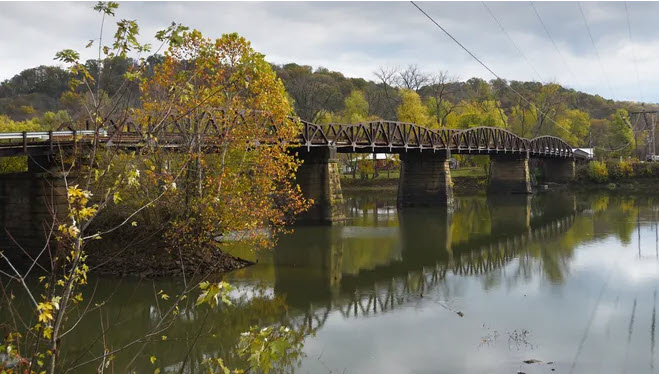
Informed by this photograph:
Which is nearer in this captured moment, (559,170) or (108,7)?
(108,7)

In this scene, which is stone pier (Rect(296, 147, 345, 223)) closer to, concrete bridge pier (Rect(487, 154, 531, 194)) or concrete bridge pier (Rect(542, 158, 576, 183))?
concrete bridge pier (Rect(487, 154, 531, 194))

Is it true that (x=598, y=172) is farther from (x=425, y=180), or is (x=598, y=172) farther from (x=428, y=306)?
(x=428, y=306)

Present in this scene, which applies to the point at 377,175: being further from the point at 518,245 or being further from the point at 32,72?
the point at 32,72

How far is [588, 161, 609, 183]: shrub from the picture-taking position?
8294cm

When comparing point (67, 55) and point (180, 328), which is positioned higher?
point (67, 55)

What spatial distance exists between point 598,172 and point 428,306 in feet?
235


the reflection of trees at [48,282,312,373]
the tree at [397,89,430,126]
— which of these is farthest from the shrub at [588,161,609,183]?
the reflection of trees at [48,282,312,373]

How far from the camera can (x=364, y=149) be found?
164 feet

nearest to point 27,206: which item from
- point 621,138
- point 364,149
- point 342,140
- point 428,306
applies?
point 428,306

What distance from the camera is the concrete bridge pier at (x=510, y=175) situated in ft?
247

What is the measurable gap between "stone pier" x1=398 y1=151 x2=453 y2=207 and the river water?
1865 cm

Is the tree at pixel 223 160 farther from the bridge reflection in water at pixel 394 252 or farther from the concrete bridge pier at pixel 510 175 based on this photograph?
the concrete bridge pier at pixel 510 175

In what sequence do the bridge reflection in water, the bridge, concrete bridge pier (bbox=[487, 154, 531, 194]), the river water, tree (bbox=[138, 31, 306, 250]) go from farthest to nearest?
1. concrete bridge pier (bbox=[487, 154, 531, 194])
2. the bridge
3. tree (bbox=[138, 31, 306, 250])
4. the bridge reflection in water
5. the river water

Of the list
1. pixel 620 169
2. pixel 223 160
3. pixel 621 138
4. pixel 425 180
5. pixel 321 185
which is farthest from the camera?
pixel 621 138
